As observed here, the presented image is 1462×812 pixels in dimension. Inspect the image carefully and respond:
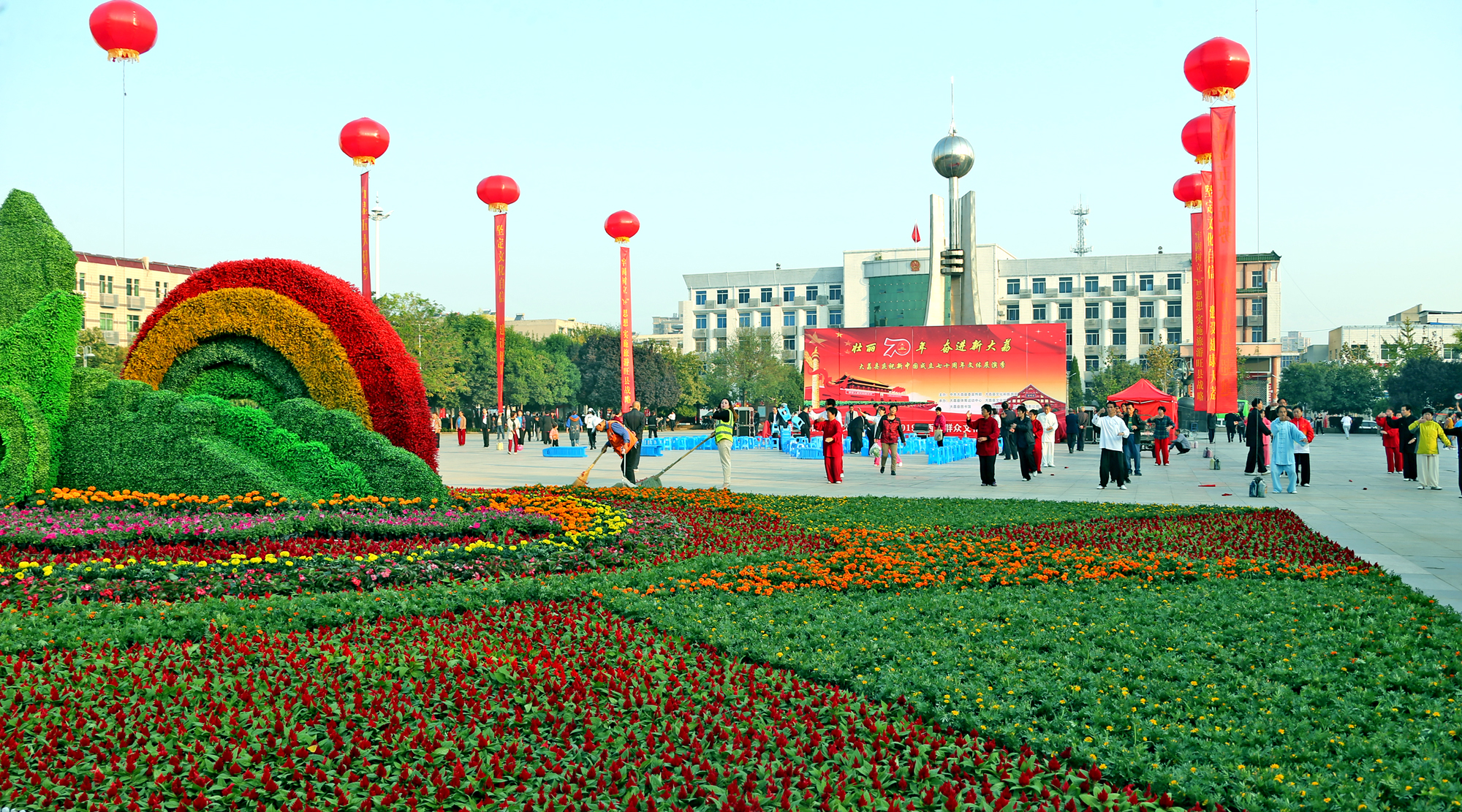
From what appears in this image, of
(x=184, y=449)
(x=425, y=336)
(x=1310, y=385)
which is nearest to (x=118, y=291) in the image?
(x=425, y=336)

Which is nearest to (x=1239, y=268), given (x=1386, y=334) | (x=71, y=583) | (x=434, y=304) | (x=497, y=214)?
(x=1386, y=334)

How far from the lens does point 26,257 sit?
31.6ft

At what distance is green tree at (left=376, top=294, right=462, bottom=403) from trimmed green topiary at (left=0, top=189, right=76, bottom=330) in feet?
89.8

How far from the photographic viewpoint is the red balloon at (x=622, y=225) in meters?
24.4

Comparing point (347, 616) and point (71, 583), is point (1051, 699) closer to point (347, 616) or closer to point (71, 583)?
point (347, 616)

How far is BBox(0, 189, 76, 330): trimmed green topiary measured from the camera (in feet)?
31.2

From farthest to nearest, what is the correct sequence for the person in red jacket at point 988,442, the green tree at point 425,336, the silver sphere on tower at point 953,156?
the green tree at point 425,336 < the silver sphere on tower at point 953,156 < the person in red jacket at point 988,442

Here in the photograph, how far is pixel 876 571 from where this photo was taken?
22.7 feet

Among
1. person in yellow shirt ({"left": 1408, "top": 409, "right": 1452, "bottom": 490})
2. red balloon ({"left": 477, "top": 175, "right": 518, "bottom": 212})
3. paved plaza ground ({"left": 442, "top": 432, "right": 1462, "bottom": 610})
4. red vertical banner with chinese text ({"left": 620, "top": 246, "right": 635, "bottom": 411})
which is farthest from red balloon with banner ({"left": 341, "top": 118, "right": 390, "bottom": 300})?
person in yellow shirt ({"left": 1408, "top": 409, "right": 1452, "bottom": 490})

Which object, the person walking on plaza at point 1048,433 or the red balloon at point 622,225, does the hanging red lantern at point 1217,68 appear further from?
the red balloon at point 622,225

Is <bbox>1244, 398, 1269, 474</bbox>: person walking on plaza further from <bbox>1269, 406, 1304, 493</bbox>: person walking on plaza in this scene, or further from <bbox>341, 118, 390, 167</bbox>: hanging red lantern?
<bbox>341, 118, 390, 167</bbox>: hanging red lantern

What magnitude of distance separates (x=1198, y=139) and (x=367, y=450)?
14.6m

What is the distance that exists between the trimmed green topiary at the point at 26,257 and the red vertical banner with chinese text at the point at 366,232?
10010 millimetres

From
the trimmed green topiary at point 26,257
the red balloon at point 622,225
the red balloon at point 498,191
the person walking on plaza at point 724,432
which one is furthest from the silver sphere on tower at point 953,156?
the trimmed green topiary at point 26,257
